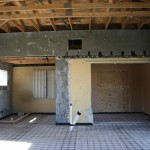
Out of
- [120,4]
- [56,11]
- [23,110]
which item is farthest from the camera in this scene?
[23,110]

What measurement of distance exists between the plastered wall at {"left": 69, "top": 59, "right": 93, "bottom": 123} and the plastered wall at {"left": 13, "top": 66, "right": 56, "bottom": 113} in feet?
11.1

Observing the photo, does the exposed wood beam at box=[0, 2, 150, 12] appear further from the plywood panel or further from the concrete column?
the plywood panel

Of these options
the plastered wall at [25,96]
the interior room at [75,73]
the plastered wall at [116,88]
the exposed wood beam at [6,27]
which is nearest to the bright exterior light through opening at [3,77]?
the interior room at [75,73]

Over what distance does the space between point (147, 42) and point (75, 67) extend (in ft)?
8.47

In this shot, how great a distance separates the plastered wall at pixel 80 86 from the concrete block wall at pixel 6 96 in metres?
3.30

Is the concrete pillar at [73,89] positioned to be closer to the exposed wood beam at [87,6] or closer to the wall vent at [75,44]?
the wall vent at [75,44]

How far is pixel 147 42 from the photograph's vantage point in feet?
30.2

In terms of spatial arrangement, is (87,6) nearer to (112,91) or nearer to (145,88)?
(145,88)

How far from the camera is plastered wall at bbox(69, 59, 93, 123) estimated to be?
919cm

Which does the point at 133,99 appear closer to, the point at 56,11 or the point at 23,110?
the point at 23,110

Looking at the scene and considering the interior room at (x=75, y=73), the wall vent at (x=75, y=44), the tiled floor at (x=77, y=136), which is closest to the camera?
the tiled floor at (x=77, y=136)

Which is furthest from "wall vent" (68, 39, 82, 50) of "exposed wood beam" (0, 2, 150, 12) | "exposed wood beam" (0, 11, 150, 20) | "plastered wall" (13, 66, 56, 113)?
"plastered wall" (13, 66, 56, 113)

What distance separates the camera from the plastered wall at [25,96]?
12466mm

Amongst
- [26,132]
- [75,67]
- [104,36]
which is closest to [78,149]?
[26,132]
